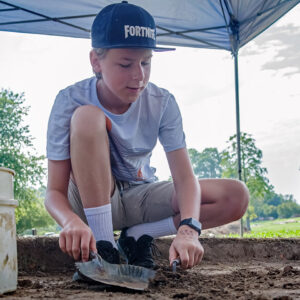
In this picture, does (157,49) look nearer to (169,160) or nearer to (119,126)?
(119,126)

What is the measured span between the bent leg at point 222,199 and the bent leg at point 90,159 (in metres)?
0.49

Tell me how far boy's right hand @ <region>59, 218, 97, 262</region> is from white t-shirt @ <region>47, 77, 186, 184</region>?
1.75 feet

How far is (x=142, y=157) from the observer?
72.6 inches

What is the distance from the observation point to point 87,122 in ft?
4.70

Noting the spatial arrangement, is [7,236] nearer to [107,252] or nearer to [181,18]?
[107,252]

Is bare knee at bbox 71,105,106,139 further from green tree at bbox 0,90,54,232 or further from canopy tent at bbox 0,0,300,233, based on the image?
green tree at bbox 0,90,54,232

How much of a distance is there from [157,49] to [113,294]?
0.95 m

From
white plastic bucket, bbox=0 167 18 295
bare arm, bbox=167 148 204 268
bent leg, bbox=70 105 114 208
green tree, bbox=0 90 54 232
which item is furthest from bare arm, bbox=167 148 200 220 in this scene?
green tree, bbox=0 90 54 232

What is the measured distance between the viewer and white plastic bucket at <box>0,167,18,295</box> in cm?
117

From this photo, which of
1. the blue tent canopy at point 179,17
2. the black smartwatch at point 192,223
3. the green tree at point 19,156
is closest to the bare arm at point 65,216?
the black smartwatch at point 192,223

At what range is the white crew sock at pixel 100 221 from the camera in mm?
1437

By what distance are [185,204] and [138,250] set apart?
306 mm

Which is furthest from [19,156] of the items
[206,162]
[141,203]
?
[141,203]

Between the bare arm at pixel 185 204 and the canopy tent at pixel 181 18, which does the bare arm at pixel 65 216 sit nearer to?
the bare arm at pixel 185 204
